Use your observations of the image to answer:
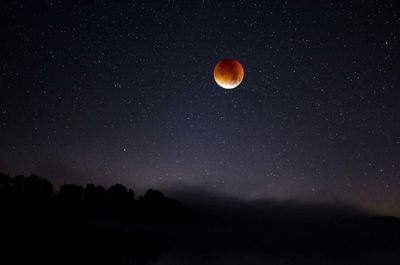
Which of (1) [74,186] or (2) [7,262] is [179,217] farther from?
(2) [7,262]

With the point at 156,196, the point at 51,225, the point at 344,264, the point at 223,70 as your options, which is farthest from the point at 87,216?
the point at 223,70

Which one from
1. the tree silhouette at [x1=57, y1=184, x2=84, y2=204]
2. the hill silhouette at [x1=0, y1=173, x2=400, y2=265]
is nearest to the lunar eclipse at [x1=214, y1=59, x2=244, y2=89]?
the hill silhouette at [x1=0, y1=173, x2=400, y2=265]

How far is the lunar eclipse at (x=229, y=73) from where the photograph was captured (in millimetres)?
26609

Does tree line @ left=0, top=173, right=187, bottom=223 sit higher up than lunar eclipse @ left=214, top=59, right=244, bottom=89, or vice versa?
lunar eclipse @ left=214, top=59, right=244, bottom=89

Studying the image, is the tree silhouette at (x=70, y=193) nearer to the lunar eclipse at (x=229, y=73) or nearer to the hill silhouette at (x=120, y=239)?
the hill silhouette at (x=120, y=239)

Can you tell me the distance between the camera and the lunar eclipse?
26609 millimetres

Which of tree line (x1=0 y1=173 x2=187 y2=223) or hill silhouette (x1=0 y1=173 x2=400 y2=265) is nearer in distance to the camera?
hill silhouette (x1=0 y1=173 x2=400 y2=265)

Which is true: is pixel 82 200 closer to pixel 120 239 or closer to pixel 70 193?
pixel 70 193

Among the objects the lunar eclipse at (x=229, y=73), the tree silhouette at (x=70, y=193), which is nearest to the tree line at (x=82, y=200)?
the tree silhouette at (x=70, y=193)

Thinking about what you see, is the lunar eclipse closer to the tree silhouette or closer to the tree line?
the tree line

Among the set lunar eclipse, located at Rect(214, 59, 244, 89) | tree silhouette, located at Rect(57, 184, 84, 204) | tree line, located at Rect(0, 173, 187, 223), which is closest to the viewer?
lunar eclipse, located at Rect(214, 59, 244, 89)

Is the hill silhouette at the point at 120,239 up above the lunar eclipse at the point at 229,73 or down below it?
below

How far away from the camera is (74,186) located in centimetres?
9088

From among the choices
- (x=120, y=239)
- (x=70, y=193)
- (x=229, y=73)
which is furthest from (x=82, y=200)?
(x=229, y=73)
